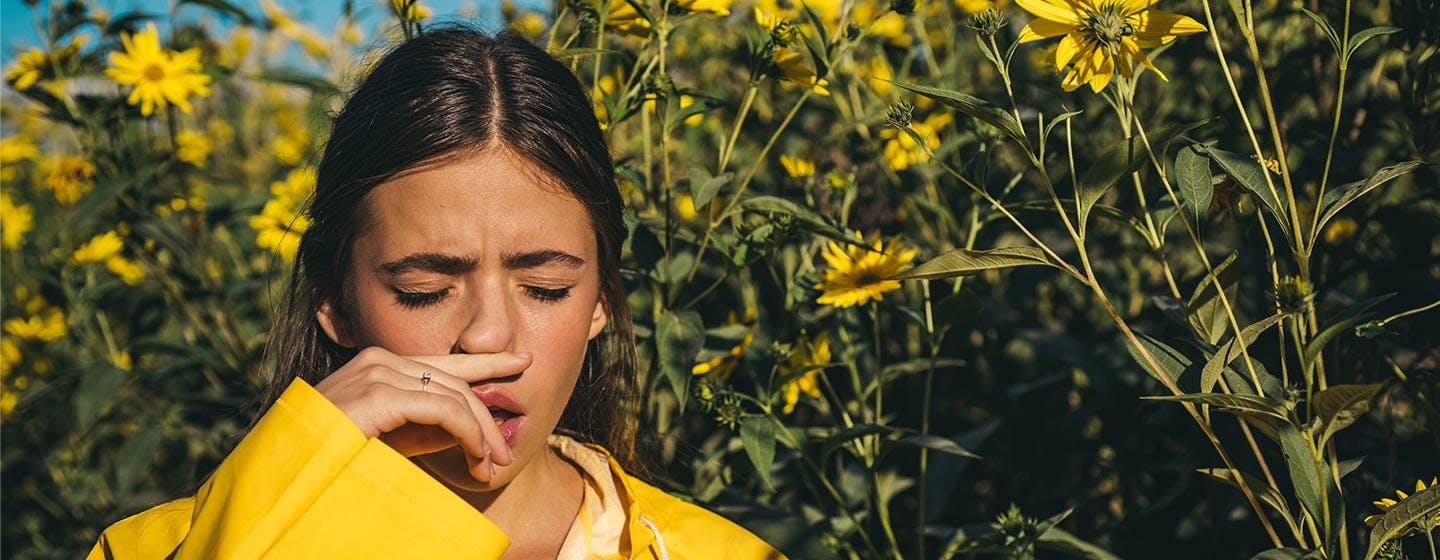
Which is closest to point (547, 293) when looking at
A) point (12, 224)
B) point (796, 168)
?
point (796, 168)

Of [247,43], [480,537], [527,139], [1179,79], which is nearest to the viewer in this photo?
[480,537]

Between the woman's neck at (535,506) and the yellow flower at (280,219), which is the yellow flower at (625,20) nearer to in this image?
the woman's neck at (535,506)

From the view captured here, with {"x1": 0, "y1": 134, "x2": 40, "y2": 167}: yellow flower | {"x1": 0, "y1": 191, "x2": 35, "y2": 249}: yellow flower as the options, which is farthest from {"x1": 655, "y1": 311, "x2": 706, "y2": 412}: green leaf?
{"x1": 0, "y1": 134, "x2": 40, "y2": 167}: yellow flower

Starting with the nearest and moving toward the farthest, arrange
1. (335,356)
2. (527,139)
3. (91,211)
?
(527,139) < (335,356) < (91,211)

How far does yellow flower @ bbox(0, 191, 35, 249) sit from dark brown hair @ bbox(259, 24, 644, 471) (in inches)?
70.9

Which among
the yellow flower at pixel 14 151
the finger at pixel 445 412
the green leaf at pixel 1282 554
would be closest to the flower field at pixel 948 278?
the green leaf at pixel 1282 554

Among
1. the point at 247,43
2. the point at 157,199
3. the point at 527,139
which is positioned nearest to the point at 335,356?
the point at 527,139

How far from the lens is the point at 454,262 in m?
1.02

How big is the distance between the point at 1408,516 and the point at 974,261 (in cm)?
40

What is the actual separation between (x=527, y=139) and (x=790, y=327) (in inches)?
19.1

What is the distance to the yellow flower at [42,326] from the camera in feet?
7.88

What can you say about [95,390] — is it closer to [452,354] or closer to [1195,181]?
[452,354]

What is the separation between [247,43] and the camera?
3.86m

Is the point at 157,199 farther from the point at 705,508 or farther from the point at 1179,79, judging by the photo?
the point at 1179,79
